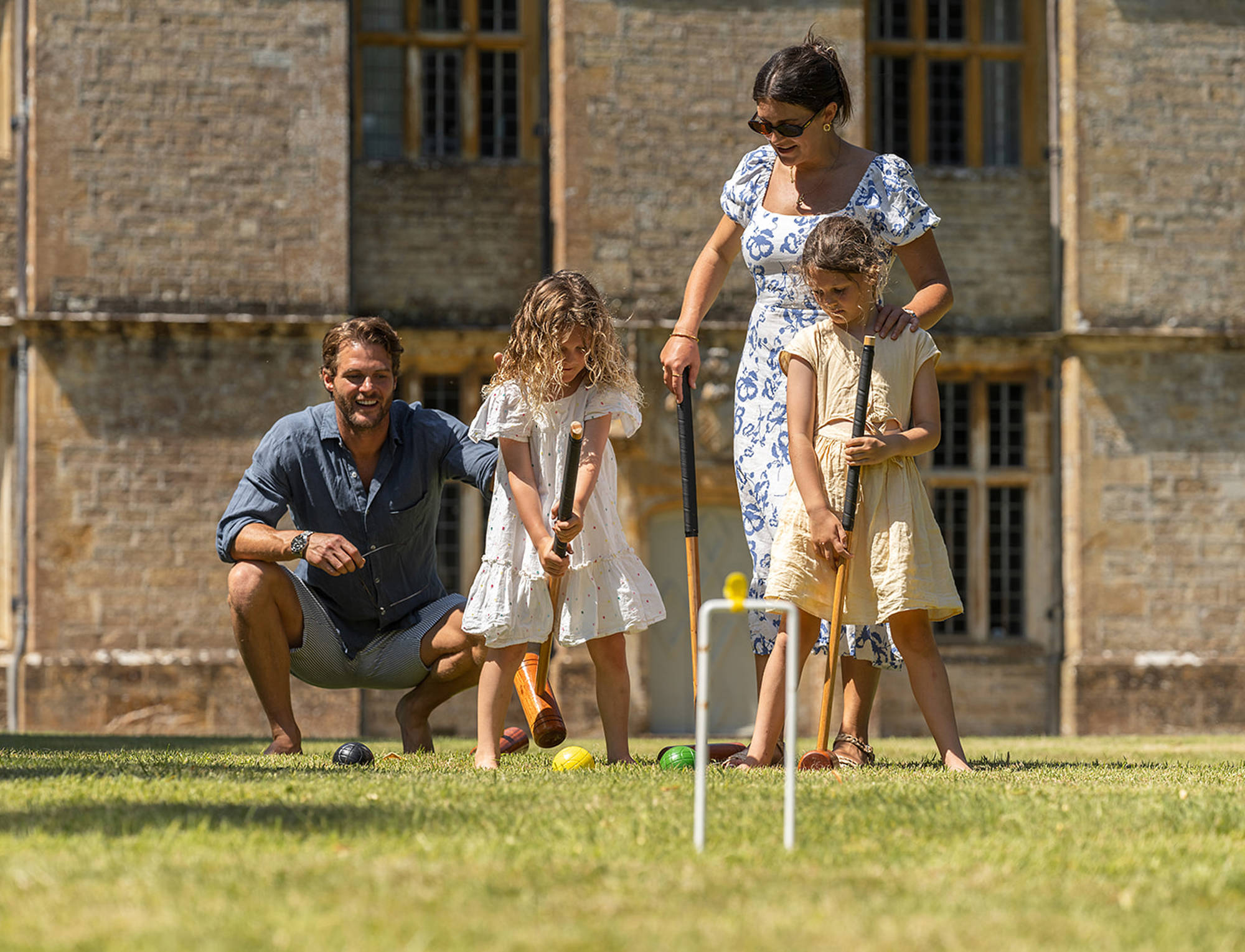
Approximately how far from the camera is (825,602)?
5.08m

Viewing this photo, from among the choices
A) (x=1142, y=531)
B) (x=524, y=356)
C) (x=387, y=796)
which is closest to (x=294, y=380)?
(x=1142, y=531)

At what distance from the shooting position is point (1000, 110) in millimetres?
14219

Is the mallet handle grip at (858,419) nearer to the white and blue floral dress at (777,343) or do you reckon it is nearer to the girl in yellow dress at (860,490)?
the girl in yellow dress at (860,490)

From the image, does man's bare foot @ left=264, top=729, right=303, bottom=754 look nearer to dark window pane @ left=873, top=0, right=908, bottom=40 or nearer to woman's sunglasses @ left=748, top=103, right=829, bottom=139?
woman's sunglasses @ left=748, top=103, right=829, bottom=139

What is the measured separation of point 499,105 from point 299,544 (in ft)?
29.0

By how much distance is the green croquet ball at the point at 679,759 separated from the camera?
4.97 meters

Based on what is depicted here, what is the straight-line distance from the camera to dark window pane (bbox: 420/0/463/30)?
1383 cm

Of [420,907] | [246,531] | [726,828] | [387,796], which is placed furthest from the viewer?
[246,531]

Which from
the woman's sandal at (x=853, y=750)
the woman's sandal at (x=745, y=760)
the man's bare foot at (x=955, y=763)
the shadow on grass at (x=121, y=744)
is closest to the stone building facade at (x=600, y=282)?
the shadow on grass at (x=121, y=744)

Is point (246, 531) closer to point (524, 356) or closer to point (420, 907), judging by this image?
point (524, 356)

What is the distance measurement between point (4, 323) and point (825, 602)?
390 inches

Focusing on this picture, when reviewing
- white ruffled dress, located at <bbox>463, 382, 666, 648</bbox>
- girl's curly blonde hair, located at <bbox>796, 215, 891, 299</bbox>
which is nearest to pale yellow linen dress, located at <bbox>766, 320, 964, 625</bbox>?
girl's curly blonde hair, located at <bbox>796, 215, 891, 299</bbox>

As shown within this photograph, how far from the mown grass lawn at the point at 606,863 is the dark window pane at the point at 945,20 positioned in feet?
35.6

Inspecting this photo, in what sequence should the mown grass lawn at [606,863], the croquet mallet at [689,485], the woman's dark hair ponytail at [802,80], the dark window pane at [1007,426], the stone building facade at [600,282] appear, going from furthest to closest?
the dark window pane at [1007,426] → the stone building facade at [600,282] → the croquet mallet at [689,485] → the woman's dark hair ponytail at [802,80] → the mown grass lawn at [606,863]
